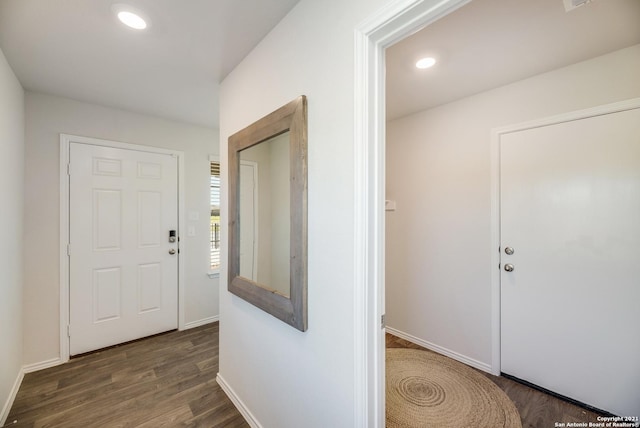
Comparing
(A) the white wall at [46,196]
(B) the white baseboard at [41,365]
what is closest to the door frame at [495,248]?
(A) the white wall at [46,196]

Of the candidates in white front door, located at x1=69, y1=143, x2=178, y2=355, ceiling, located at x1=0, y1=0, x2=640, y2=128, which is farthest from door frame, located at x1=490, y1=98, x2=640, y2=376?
white front door, located at x1=69, y1=143, x2=178, y2=355

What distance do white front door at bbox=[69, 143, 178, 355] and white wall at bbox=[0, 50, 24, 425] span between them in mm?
349

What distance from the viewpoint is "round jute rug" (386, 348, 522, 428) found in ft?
5.65

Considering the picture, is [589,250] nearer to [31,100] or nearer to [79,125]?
[79,125]

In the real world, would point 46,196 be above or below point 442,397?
above

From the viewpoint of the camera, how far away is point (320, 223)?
4.00 ft

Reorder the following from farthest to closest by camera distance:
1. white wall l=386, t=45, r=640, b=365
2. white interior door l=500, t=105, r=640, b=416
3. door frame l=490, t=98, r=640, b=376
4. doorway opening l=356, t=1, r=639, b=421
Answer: door frame l=490, t=98, r=640, b=376
white wall l=386, t=45, r=640, b=365
white interior door l=500, t=105, r=640, b=416
doorway opening l=356, t=1, r=639, b=421

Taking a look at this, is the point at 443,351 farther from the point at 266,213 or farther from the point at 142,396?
the point at 142,396

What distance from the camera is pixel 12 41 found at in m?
1.60

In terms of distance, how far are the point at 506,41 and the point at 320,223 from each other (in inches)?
62.2

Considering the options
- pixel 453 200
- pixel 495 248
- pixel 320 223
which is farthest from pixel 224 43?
pixel 495 248

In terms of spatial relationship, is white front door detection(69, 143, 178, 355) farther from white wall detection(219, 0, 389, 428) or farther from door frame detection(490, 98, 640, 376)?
door frame detection(490, 98, 640, 376)

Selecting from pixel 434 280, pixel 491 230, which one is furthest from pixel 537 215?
pixel 434 280

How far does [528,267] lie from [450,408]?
1.19 m
